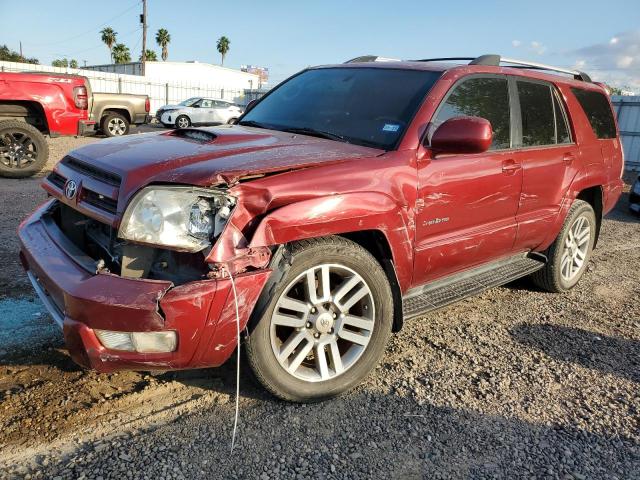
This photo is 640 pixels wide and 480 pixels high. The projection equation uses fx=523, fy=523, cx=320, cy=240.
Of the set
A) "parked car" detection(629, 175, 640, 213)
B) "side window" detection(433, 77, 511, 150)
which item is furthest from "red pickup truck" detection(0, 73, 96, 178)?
"parked car" detection(629, 175, 640, 213)

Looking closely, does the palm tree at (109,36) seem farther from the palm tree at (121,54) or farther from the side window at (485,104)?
the side window at (485,104)

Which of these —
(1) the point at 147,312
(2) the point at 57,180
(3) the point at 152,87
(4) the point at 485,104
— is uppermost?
(4) the point at 485,104

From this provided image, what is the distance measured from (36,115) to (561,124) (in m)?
8.38

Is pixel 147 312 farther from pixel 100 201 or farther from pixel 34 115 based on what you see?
pixel 34 115

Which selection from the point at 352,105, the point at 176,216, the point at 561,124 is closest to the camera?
the point at 176,216

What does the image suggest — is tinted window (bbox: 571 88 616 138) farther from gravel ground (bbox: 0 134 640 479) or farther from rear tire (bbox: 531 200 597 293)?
gravel ground (bbox: 0 134 640 479)

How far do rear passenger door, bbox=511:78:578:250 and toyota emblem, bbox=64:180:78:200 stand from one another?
2894mm

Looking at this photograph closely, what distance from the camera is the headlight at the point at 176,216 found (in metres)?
2.34

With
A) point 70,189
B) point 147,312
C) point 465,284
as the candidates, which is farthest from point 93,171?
point 465,284

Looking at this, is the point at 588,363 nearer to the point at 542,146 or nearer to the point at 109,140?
the point at 542,146

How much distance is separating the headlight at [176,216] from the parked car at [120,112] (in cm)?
1071

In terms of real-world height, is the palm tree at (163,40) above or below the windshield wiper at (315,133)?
above

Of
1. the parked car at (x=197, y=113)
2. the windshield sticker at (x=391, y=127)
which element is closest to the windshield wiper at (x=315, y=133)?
Result: the windshield sticker at (x=391, y=127)

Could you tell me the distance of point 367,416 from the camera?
8.92ft
